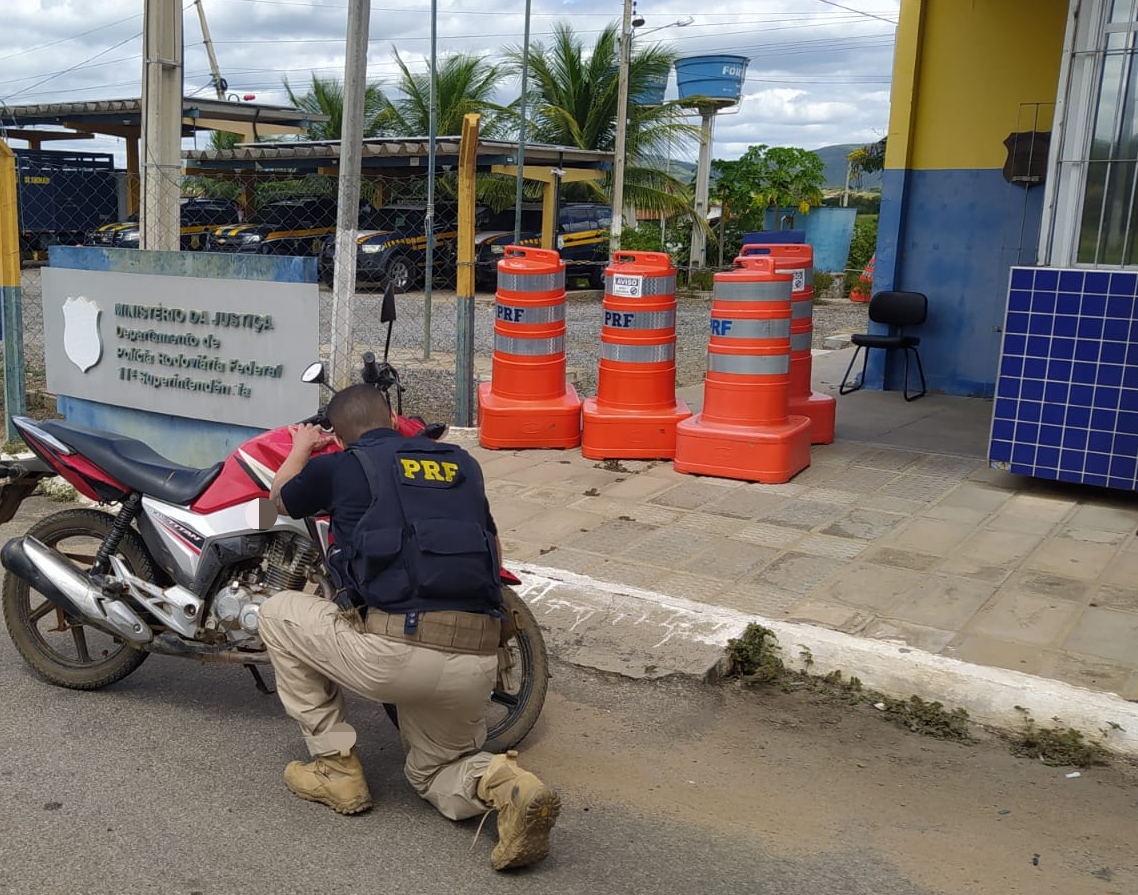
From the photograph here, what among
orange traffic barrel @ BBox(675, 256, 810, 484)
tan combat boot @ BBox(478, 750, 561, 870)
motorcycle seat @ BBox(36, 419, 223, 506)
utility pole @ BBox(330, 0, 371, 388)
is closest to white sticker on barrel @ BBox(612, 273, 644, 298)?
orange traffic barrel @ BBox(675, 256, 810, 484)

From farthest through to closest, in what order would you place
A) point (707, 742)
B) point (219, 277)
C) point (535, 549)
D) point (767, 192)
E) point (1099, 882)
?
point (767, 192) → point (219, 277) → point (535, 549) → point (707, 742) → point (1099, 882)

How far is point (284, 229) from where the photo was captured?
22797 millimetres

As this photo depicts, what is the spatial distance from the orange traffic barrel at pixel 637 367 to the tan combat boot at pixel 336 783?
4.61m

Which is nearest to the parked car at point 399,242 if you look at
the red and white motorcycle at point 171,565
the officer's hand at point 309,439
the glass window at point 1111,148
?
the glass window at point 1111,148

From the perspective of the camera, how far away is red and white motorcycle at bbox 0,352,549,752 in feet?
13.5

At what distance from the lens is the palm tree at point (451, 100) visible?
2877 cm

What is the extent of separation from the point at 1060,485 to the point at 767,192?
1978 centimetres

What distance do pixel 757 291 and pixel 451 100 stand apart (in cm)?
2364

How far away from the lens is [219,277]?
22.6ft

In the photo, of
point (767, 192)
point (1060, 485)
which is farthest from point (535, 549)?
point (767, 192)

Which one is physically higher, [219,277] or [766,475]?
[219,277]

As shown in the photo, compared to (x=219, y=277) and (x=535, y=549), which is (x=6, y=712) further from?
(x=219, y=277)

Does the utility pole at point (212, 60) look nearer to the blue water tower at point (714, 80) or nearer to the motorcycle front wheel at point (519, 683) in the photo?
the blue water tower at point (714, 80)

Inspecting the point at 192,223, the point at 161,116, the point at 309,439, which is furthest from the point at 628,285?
the point at 192,223
